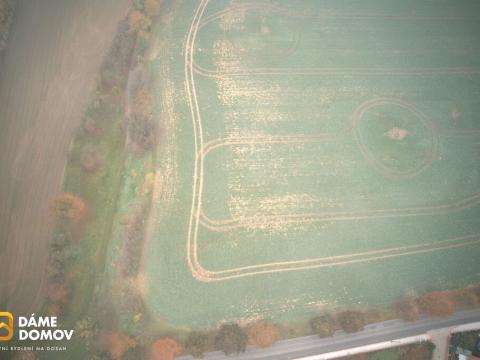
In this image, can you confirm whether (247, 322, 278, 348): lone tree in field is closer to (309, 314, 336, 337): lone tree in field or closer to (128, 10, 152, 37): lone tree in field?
(309, 314, 336, 337): lone tree in field

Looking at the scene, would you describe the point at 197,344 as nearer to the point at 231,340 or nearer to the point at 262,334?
the point at 231,340

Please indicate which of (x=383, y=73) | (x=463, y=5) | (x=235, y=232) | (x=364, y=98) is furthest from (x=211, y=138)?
(x=463, y=5)

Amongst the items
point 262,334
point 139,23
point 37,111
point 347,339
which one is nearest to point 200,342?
point 262,334

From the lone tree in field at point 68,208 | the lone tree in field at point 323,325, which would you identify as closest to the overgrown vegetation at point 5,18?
the lone tree in field at point 68,208

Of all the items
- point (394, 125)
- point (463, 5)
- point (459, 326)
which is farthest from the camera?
point (463, 5)

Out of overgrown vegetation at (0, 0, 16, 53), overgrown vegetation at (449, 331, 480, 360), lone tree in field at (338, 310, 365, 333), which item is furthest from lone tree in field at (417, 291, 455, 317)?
overgrown vegetation at (0, 0, 16, 53)

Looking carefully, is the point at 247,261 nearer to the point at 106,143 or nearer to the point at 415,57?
the point at 106,143
